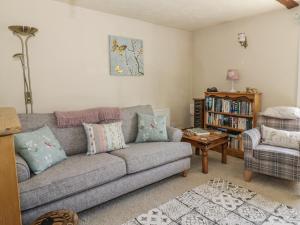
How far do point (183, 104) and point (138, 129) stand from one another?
181cm

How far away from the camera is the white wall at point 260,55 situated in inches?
122

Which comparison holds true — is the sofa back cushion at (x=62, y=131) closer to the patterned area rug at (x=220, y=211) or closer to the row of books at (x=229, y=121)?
the patterned area rug at (x=220, y=211)

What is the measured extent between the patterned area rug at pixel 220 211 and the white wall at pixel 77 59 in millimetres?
1831

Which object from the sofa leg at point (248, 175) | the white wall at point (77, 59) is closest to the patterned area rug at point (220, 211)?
the sofa leg at point (248, 175)

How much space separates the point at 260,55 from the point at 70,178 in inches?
126

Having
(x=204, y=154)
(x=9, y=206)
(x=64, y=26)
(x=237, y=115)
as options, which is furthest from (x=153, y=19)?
(x=9, y=206)

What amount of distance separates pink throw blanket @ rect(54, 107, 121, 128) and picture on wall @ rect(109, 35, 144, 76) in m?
0.84

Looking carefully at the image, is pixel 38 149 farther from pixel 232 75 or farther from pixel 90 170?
pixel 232 75

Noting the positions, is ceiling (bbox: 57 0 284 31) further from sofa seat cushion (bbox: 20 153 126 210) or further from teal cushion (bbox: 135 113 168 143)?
sofa seat cushion (bbox: 20 153 126 210)

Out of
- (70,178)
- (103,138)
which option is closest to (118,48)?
(103,138)

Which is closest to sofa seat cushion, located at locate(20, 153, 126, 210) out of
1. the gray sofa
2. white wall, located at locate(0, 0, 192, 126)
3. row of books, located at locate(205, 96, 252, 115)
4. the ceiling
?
the gray sofa

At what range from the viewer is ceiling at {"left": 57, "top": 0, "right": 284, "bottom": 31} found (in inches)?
111

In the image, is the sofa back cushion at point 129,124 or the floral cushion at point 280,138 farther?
the sofa back cushion at point 129,124

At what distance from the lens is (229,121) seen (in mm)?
3525
